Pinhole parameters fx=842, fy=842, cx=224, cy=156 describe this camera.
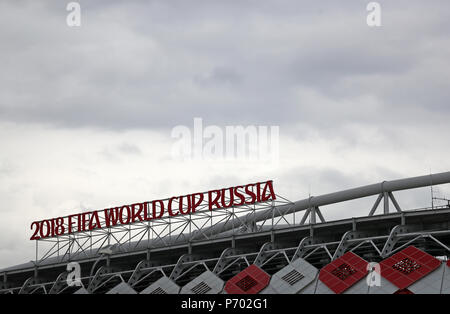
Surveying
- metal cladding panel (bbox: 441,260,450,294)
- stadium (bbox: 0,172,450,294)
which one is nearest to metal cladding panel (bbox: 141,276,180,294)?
stadium (bbox: 0,172,450,294)

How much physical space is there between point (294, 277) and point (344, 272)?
5977mm

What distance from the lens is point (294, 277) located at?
88.8 m

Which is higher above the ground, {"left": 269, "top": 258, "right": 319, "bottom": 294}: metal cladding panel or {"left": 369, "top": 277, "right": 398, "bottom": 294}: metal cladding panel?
{"left": 269, "top": 258, "right": 319, "bottom": 294}: metal cladding panel

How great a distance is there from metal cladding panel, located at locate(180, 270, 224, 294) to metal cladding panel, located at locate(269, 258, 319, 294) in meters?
7.10

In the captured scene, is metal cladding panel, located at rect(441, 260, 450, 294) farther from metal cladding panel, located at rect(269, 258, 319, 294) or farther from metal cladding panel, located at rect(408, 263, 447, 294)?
metal cladding panel, located at rect(269, 258, 319, 294)

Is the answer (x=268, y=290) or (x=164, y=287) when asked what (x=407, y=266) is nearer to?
(x=268, y=290)

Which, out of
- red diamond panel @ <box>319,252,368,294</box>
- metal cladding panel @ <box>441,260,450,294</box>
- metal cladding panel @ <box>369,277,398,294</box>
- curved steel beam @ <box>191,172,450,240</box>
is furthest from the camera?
curved steel beam @ <box>191,172,450,240</box>

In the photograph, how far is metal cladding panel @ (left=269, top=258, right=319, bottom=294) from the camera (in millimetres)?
87688

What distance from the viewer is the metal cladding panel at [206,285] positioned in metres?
94.3

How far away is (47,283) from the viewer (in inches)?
4678

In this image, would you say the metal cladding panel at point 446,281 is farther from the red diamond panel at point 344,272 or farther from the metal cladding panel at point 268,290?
the metal cladding panel at point 268,290

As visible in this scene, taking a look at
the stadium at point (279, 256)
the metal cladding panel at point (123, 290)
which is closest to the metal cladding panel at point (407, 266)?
the stadium at point (279, 256)

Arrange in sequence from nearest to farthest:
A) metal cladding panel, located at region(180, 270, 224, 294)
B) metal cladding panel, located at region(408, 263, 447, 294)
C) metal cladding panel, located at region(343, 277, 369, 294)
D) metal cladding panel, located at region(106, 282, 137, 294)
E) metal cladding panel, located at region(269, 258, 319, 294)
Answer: metal cladding panel, located at region(408, 263, 447, 294)
metal cladding panel, located at region(343, 277, 369, 294)
metal cladding panel, located at region(269, 258, 319, 294)
metal cladding panel, located at region(180, 270, 224, 294)
metal cladding panel, located at region(106, 282, 137, 294)
